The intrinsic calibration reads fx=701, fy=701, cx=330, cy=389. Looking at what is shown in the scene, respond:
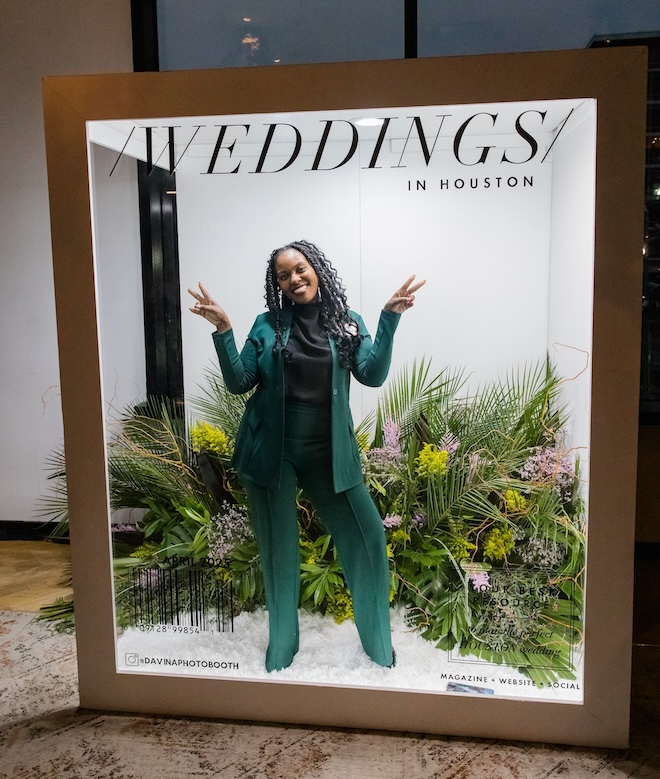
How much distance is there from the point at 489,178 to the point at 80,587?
6.15ft

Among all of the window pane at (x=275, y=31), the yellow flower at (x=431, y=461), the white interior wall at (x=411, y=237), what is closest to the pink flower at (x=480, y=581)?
the yellow flower at (x=431, y=461)

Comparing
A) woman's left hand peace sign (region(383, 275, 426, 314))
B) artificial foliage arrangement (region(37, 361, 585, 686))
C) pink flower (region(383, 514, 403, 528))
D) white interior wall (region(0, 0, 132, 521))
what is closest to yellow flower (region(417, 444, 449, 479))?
artificial foliage arrangement (region(37, 361, 585, 686))

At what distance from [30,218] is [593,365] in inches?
125

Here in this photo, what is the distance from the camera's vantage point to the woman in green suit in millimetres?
2137

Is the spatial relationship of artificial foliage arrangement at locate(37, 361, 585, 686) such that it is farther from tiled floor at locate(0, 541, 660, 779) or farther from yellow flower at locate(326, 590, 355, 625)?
tiled floor at locate(0, 541, 660, 779)

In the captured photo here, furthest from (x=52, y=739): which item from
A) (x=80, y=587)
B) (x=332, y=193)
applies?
(x=332, y=193)

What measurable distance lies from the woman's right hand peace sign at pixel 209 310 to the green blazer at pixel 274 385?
3 cm

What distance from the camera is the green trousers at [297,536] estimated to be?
86.2 inches

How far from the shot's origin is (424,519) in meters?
2.22

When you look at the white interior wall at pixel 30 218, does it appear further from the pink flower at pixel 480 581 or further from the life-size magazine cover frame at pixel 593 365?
the pink flower at pixel 480 581

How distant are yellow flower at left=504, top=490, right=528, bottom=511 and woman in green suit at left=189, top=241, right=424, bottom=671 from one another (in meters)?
0.41

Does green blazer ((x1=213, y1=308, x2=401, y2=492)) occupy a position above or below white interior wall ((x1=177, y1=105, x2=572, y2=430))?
below

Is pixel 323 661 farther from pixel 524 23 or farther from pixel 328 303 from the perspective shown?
pixel 524 23

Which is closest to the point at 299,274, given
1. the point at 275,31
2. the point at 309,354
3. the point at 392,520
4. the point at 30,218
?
the point at 309,354
